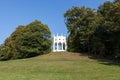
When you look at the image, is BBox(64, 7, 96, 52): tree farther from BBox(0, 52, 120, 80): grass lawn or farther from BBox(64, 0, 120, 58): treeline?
BBox(0, 52, 120, 80): grass lawn

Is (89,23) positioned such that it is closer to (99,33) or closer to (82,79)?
(99,33)

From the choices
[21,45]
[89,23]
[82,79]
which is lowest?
[82,79]

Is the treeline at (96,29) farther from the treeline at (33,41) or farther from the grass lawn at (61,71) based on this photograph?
the grass lawn at (61,71)

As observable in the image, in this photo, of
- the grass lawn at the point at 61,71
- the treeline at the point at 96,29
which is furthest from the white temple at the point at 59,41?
the grass lawn at the point at 61,71

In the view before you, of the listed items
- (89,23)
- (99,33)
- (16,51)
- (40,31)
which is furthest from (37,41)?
(99,33)

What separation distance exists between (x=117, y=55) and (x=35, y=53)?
21820mm

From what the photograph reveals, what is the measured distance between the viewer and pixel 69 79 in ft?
59.7

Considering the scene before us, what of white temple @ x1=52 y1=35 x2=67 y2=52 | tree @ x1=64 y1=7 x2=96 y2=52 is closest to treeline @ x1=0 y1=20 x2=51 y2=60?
tree @ x1=64 y1=7 x2=96 y2=52

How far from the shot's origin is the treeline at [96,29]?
132 ft

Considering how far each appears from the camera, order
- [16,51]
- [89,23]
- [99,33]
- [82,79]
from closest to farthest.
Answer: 1. [82,79]
2. [99,33]
3. [89,23]
4. [16,51]

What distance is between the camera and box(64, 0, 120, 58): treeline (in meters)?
40.2

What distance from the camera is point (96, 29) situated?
4944 cm

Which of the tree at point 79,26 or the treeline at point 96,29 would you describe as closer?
the treeline at point 96,29

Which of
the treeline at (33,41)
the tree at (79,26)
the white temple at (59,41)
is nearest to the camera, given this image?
the tree at (79,26)
